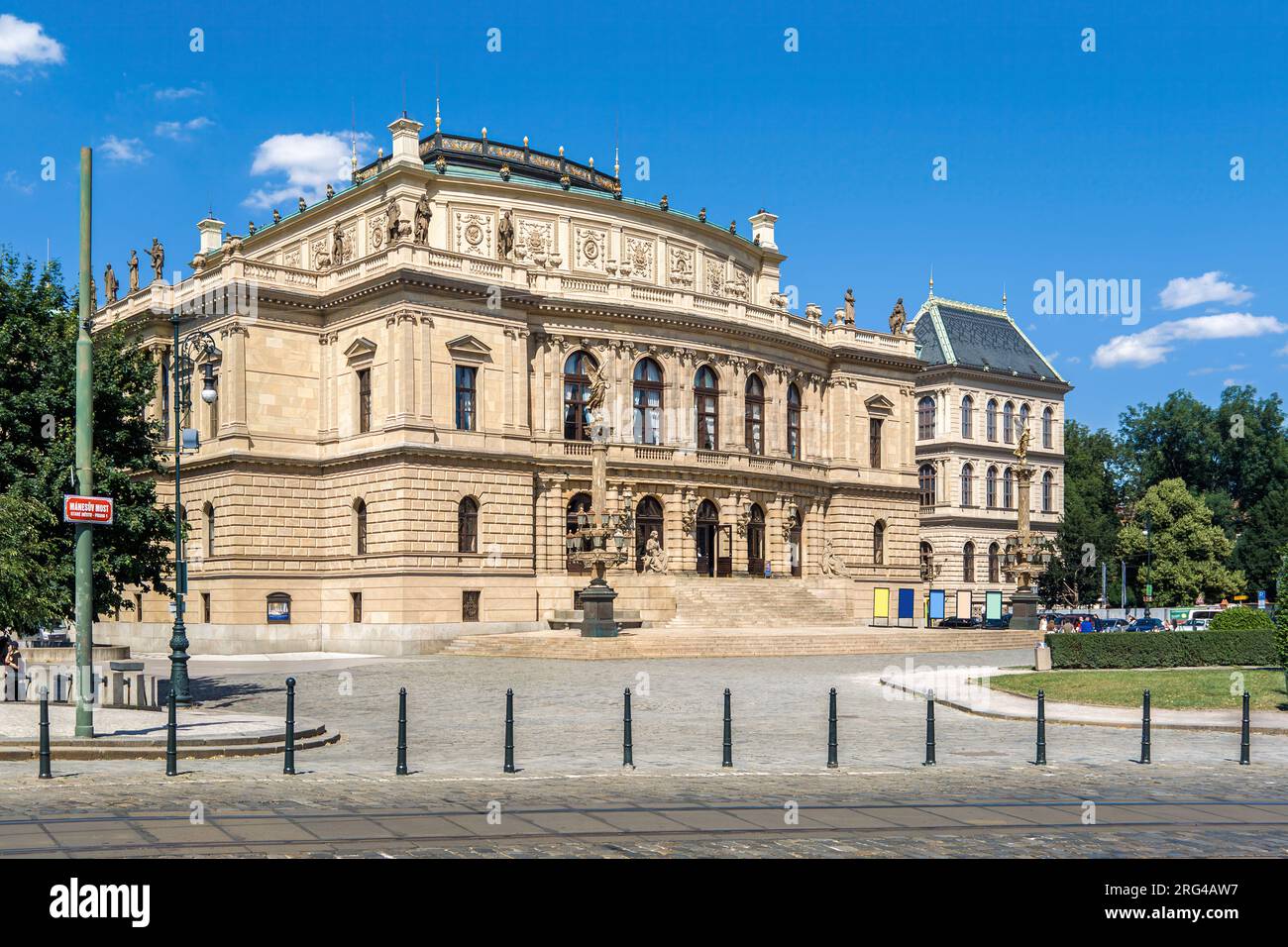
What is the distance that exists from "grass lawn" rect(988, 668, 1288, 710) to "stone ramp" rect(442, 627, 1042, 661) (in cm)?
1486

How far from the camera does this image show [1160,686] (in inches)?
1216

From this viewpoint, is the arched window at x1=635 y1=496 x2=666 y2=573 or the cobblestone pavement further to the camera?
the arched window at x1=635 y1=496 x2=666 y2=573

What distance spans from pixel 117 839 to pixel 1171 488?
100m

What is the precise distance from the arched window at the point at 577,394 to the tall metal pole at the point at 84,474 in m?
44.9

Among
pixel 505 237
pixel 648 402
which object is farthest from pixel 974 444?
pixel 505 237

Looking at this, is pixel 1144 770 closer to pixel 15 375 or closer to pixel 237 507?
pixel 15 375

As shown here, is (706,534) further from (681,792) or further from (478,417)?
(681,792)

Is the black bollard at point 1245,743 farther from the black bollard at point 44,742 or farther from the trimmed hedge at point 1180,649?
the trimmed hedge at point 1180,649

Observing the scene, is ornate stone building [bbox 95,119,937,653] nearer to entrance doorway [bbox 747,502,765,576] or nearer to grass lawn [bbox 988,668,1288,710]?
entrance doorway [bbox 747,502,765,576]

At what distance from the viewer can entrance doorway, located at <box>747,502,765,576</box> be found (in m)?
70.8

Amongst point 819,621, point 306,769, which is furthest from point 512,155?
point 306,769

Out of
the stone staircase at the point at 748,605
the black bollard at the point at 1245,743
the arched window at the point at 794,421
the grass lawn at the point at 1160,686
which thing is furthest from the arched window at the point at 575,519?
the black bollard at the point at 1245,743

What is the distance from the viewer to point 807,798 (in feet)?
50.1

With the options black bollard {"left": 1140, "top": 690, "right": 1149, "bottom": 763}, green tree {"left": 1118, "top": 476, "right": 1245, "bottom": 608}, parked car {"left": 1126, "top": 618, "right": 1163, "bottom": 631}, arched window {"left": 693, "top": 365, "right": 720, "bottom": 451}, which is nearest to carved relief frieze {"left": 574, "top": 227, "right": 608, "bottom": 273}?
arched window {"left": 693, "top": 365, "right": 720, "bottom": 451}
